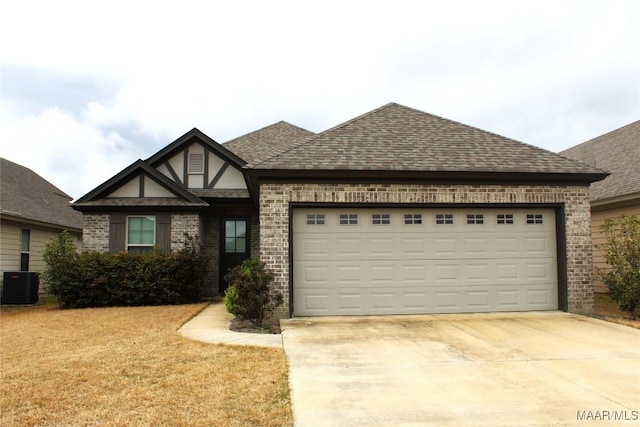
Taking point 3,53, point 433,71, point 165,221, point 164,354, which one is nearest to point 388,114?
point 433,71

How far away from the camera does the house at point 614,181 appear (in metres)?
14.0

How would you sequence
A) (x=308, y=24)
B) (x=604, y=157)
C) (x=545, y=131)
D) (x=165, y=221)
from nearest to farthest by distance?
(x=308, y=24) → (x=165, y=221) → (x=604, y=157) → (x=545, y=131)

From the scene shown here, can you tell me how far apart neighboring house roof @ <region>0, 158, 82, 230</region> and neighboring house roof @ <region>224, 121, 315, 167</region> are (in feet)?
23.2

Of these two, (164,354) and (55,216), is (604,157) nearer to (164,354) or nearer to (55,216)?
(164,354)

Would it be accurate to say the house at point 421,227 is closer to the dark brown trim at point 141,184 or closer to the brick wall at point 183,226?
the brick wall at point 183,226

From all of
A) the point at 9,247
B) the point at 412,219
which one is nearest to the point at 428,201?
the point at 412,219

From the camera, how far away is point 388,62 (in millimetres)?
15062

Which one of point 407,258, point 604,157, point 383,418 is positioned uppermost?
point 604,157

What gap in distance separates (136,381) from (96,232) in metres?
10.8

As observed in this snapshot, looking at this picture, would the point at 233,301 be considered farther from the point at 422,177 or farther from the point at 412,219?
the point at 422,177

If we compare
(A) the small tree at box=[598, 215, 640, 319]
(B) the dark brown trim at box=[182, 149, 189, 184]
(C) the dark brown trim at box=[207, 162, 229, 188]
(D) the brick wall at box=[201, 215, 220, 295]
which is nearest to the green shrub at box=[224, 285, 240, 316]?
(D) the brick wall at box=[201, 215, 220, 295]

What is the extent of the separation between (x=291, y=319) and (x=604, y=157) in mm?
14960

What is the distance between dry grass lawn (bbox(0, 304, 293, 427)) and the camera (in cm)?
432

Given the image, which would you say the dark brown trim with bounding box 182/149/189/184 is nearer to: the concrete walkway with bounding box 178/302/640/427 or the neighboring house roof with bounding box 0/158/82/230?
the neighboring house roof with bounding box 0/158/82/230
